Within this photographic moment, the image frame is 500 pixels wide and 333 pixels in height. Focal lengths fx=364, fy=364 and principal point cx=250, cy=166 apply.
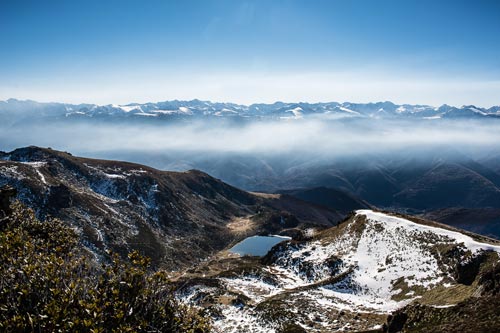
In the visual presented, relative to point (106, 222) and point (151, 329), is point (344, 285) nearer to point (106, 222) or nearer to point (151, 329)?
point (151, 329)

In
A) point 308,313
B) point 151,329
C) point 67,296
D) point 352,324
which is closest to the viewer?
point 67,296

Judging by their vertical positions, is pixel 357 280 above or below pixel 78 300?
below

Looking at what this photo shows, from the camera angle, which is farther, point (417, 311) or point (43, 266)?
point (417, 311)

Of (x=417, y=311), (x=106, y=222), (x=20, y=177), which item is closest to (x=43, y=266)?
(x=417, y=311)

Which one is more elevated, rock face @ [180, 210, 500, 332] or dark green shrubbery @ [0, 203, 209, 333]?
dark green shrubbery @ [0, 203, 209, 333]

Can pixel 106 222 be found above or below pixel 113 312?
below

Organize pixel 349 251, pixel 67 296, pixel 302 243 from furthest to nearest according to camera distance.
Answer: pixel 302 243
pixel 349 251
pixel 67 296
